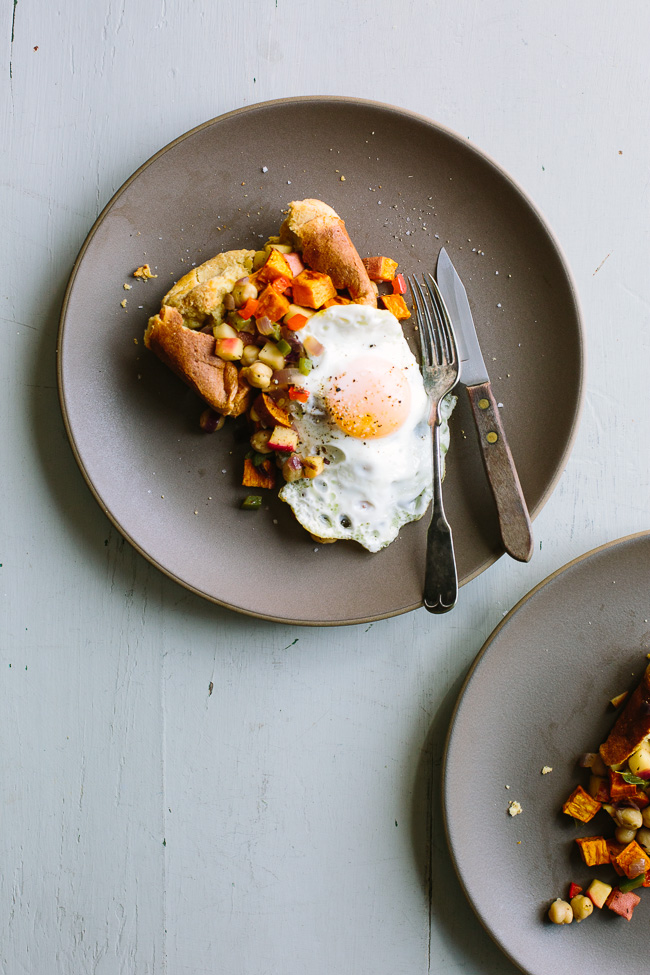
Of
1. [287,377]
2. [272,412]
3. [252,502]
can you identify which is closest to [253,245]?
[287,377]

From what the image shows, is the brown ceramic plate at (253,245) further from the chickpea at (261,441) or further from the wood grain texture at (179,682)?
the wood grain texture at (179,682)

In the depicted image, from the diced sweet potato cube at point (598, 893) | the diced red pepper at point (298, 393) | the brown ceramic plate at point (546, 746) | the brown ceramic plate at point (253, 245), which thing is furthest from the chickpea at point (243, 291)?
the diced sweet potato cube at point (598, 893)

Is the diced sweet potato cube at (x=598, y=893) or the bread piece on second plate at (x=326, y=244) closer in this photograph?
the bread piece on second plate at (x=326, y=244)

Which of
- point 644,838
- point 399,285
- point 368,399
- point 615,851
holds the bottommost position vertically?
point 615,851

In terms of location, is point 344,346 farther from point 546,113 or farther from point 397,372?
point 546,113

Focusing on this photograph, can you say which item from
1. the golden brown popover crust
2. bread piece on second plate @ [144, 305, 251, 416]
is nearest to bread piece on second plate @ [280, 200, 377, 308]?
bread piece on second plate @ [144, 305, 251, 416]

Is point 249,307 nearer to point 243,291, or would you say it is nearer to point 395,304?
point 243,291
